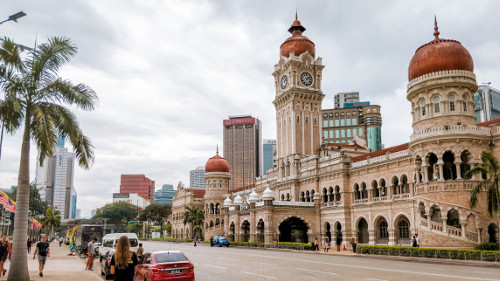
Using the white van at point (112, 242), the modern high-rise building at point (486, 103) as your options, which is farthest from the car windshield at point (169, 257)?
the modern high-rise building at point (486, 103)

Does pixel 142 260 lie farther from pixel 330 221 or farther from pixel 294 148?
pixel 294 148

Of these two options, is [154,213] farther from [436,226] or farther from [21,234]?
[21,234]

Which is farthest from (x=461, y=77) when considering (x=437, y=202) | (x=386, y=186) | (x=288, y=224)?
(x=288, y=224)

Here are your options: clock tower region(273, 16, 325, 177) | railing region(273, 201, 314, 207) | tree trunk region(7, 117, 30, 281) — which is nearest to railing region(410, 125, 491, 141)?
railing region(273, 201, 314, 207)

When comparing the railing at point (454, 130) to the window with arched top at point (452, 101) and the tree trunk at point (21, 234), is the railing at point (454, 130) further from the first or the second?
the tree trunk at point (21, 234)

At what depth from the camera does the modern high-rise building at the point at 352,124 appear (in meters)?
126

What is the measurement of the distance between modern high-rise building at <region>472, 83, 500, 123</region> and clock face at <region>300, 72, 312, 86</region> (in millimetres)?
70710

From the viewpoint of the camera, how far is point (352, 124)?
12731 centimetres

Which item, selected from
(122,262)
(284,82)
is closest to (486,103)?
(284,82)

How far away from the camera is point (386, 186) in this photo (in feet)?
134

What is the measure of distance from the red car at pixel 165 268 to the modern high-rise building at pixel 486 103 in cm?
11194

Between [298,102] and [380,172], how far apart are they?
18375 millimetres

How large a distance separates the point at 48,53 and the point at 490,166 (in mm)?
25886

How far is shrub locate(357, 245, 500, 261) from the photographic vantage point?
78.5ft
